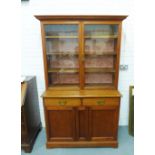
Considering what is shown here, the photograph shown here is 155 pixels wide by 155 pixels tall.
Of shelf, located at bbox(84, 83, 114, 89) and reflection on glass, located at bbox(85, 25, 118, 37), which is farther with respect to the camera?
shelf, located at bbox(84, 83, 114, 89)

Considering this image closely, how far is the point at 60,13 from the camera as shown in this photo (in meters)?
2.35

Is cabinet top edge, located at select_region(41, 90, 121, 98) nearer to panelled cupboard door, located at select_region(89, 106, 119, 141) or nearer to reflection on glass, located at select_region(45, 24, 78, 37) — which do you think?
panelled cupboard door, located at select_region(89, 106, 119, 141)

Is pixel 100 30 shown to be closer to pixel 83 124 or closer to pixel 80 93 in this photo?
pixel 80 93

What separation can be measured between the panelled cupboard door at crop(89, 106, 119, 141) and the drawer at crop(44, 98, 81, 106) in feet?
0.73

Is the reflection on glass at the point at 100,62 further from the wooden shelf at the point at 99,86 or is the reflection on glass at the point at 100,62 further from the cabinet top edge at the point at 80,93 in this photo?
the cabinet top edge at the point at 80,93

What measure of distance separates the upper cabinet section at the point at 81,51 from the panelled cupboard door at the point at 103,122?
1.16 feet

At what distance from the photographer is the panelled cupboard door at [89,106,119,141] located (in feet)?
7.00

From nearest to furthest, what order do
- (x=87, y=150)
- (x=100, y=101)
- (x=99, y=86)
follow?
(x=100, y=101) → (x=87, y=150) → (x=99, y=86)

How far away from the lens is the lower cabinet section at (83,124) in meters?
2.12

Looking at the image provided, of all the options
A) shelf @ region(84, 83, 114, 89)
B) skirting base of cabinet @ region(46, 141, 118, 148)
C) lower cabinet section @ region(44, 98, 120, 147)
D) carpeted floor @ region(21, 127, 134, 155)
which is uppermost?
shelf @ region(84, 83, 114, 89)

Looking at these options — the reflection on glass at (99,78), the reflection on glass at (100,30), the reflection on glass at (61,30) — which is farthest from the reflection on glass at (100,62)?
the reflection on glass at (61,30)

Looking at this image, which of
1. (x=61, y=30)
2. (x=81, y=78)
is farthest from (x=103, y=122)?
(x=61, y=30)

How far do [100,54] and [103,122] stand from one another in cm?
101

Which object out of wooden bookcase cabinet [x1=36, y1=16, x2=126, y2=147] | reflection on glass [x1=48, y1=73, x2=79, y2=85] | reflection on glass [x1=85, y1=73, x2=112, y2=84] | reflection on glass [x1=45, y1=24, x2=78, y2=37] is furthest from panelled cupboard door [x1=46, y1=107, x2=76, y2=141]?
reflection on glass [x1=45, y1=24, x2=78, y2=37]
